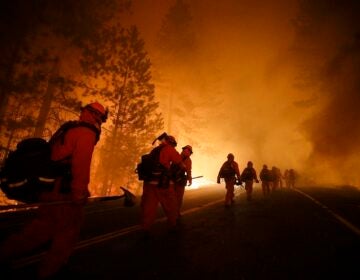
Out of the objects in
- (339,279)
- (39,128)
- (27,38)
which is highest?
(27,38)

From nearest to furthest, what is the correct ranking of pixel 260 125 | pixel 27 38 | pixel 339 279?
pixel 339 279
pixel 27 38
pixel 260 125

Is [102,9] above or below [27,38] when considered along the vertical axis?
above

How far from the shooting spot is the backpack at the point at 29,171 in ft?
11.5

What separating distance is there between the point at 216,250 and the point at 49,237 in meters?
2.57

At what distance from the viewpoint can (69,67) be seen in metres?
21.5

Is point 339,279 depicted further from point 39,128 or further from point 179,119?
point 179,119

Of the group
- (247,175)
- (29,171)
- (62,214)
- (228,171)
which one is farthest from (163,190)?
(247,175)

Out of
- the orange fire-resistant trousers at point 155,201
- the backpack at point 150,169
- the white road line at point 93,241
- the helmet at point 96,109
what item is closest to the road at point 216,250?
the white road line at point 93,241

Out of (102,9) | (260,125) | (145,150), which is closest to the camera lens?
(102,9)

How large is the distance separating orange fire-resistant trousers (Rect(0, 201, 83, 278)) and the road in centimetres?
26

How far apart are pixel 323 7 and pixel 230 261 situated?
163 feet

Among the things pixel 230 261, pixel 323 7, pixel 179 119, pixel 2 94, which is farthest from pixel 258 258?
pixel 323 7

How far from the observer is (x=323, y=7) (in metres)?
45.8

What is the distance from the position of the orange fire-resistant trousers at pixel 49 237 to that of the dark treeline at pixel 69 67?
50.5 feet
